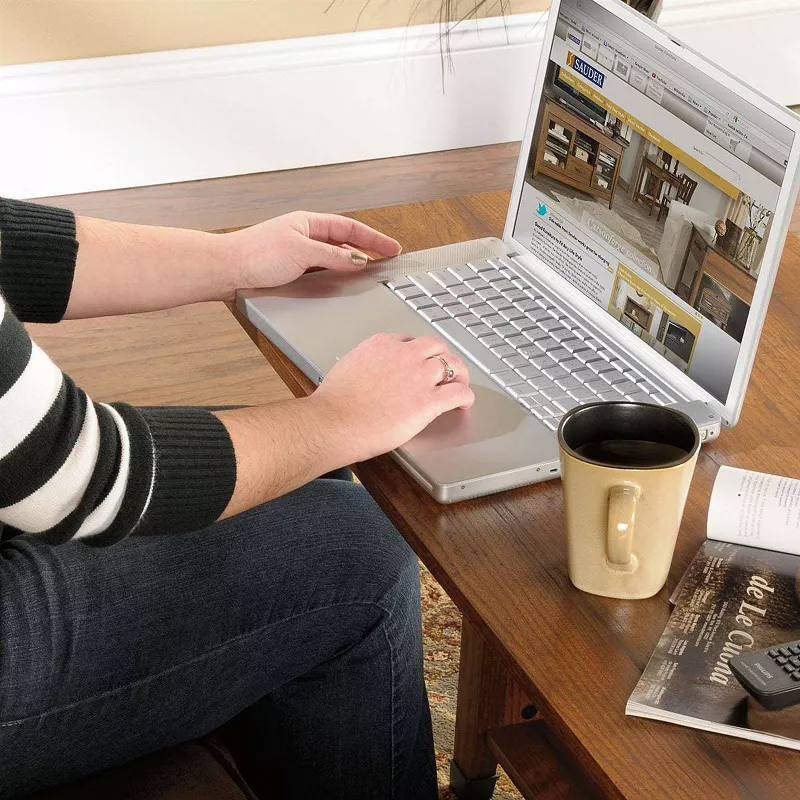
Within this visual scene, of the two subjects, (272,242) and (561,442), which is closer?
(561,442)

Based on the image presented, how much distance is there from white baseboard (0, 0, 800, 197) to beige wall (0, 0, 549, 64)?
0.03 metres

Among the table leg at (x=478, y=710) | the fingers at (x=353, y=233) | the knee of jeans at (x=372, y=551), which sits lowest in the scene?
the table leg at (x=478, y=710)

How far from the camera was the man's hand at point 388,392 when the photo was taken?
3.05 ft

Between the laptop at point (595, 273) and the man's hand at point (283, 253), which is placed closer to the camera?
the laptop at point (595, 273)

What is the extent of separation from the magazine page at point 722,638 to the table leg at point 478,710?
41 centimetres

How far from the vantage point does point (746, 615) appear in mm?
775

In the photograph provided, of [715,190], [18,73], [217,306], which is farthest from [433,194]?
[715,190]

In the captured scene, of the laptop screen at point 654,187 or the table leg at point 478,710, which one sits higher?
the laptop screen at point 654,187

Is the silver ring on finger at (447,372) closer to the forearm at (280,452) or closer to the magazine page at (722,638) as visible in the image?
the forearm at (280,452)

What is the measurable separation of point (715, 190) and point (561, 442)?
284 mm

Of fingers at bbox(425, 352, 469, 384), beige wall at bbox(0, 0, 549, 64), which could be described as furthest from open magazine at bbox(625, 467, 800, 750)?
beige wall at bbox(0, 0, 549, 64)

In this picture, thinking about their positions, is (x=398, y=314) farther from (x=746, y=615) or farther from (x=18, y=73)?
(x=18, y=73)

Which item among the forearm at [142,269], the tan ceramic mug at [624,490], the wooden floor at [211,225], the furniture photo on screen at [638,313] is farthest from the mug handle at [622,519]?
the wooden floor at [211,225]

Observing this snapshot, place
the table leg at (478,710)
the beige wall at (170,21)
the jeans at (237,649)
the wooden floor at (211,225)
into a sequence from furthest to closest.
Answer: the beige wall at (170,21), the wooden floor at (211,225), the table leg at (478,710), the jeans at (237,649)
